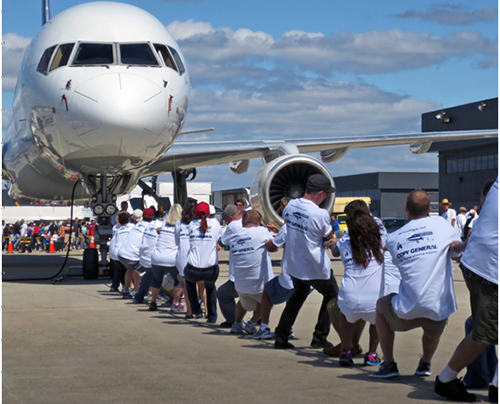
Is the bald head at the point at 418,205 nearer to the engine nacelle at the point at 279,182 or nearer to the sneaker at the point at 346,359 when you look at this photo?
the sneaker at the point at 346,359

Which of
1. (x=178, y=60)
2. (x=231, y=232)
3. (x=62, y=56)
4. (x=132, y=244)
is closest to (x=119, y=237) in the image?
(x=132, y=244)

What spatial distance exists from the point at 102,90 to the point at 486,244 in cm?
745

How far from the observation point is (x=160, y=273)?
374 inches

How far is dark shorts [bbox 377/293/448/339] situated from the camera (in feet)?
16.6

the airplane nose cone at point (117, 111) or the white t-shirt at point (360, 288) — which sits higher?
the airplane nose cone at point (117, 111)

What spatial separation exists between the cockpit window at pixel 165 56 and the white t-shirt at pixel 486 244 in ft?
26.5

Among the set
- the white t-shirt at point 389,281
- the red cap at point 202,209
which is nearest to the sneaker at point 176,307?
the red cap at point 202,209

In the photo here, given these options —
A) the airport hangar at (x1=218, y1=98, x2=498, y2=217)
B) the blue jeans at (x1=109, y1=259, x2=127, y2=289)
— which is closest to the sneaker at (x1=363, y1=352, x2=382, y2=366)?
the blue jeans at (x1=109, y1=259, x2=127, y2=289)

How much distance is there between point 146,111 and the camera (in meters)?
10.8

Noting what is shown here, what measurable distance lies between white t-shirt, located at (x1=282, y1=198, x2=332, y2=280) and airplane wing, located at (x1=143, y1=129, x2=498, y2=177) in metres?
8.58

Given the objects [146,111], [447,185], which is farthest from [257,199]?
[447,185]

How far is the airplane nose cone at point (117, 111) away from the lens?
1060 cm

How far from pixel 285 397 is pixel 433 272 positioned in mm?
1291

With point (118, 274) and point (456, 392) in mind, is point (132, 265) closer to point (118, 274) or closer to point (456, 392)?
point (118, 274)
